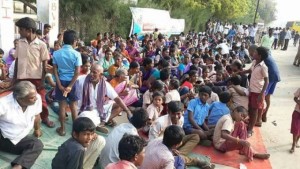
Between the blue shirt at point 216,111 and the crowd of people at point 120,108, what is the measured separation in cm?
2

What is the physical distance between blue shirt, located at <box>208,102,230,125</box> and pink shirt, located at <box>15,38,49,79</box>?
279 cm

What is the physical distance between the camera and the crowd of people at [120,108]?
309cm

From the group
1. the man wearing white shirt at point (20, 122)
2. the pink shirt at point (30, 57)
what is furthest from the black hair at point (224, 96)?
the man wearing white shirt at point (20, 122)

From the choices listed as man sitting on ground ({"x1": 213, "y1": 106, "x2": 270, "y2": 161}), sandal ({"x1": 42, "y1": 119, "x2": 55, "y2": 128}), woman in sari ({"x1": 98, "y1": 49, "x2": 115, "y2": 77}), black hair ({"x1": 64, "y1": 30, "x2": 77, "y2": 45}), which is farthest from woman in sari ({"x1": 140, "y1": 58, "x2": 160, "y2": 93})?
black hair ({"x1": 64, "y1": 30, "x2": 77, "y2": 45})

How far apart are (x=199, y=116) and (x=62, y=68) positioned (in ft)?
7.55

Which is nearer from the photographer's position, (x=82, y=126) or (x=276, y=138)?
(x=82, y=126)

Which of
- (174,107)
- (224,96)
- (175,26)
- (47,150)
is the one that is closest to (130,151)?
(174,107)

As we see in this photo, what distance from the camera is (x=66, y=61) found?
163 inches

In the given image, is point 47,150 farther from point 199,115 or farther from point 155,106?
point 199,115

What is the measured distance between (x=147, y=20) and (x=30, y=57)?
37.1 ft

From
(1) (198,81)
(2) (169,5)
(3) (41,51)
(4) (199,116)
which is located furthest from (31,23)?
(2) (169,5)

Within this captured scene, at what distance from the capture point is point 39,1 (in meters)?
8.52

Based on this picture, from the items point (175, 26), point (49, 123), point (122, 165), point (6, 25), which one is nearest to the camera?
point (122, 165)

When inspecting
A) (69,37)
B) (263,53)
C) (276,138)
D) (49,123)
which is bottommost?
(276,138)
